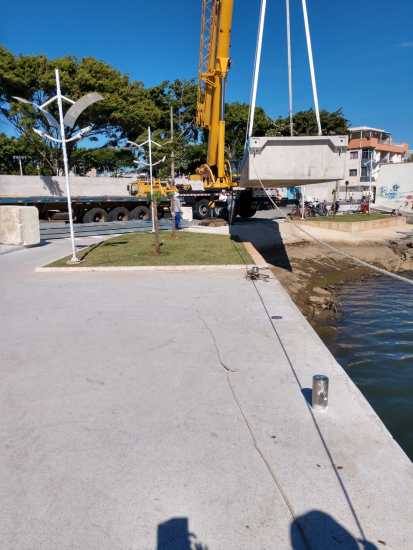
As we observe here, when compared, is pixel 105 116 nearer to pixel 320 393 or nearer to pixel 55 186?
pixel 55 186

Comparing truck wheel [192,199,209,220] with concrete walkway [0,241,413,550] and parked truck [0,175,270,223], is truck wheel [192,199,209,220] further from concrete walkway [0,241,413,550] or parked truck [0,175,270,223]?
concrete walkway [0,241,413,550]

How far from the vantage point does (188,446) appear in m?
3.04

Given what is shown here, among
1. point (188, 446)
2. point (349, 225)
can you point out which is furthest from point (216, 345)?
point (349, 225)

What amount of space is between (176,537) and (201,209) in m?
23.9

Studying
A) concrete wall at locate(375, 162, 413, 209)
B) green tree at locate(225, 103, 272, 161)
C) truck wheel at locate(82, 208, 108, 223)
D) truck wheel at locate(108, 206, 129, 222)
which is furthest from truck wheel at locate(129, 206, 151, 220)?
concrete wall at locate(375, 162, 413, 209)

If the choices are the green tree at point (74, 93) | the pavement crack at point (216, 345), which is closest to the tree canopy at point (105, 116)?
the green tree at point (74, 93)

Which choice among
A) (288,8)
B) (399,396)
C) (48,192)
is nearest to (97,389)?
(399,396)

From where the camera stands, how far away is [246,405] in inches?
142

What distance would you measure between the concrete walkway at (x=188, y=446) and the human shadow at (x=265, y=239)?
11438mm

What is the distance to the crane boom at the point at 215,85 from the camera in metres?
17.1

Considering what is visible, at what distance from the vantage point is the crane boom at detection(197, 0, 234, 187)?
17078mm

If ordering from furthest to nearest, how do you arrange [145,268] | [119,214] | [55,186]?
[55,186] → [119,214] → [145,268]

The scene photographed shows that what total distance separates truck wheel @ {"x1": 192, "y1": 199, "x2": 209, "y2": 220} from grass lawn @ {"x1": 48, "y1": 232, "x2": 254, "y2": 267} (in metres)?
9.27

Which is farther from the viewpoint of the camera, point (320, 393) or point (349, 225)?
point (349, 225)
